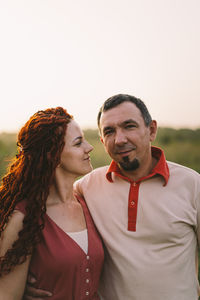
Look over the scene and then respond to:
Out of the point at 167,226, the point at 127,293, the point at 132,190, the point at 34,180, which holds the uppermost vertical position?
the point at 34,180

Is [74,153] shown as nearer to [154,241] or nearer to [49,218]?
[49,218]

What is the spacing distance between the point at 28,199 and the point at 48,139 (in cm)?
42

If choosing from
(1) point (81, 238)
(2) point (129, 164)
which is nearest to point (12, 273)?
(1) point (81, 238)

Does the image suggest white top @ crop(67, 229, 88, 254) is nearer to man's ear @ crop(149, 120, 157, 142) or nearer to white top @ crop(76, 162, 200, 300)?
white top @ crop(76, 162, 200, 300)

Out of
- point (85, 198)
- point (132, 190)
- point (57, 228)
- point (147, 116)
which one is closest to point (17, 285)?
point (57, 228)

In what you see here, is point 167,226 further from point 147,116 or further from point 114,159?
point 147,116

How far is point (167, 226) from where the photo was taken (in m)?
2.08

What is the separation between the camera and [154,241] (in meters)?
2.08

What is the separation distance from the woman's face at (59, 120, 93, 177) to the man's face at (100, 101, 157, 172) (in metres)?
0.24

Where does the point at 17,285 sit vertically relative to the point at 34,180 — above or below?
below

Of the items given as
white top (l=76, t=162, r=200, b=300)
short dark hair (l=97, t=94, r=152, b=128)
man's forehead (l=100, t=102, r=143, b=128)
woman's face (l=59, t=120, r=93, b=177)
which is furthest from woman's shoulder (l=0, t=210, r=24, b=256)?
short dark hair (l=97, t=94, r=152, b=128)

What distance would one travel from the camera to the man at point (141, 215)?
2.03 metres

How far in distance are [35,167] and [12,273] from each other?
0.68 metres

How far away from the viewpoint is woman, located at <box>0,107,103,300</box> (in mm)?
1792
